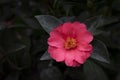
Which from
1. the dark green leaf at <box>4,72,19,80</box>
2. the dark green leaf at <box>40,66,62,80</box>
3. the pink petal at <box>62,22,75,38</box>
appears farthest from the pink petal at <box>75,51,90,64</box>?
the dark green leaf at <box>4,72,19,80</box>

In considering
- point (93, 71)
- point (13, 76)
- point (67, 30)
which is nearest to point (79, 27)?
point (67, 30)

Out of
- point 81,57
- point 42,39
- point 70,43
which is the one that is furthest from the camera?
point 42,39

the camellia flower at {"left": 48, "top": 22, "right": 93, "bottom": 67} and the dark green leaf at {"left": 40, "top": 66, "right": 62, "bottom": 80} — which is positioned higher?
the camellia flower at {"left": 48, "top": 22, "right": 93, "bottom": 67}

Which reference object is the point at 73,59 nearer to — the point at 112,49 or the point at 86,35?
the point at 86,35

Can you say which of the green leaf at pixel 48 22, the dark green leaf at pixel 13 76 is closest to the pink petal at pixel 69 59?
the green leaf at pixel 48 22

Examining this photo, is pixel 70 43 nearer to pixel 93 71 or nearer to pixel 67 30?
pixel 67 30

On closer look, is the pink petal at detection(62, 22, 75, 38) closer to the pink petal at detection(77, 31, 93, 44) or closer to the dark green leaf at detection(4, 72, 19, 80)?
the pink petal at detection(77, 31, 93, 44)

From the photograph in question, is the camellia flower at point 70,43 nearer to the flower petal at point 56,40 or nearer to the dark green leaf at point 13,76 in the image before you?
the flower petal at point 56,40

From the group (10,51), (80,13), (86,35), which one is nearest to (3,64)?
(10,51)
